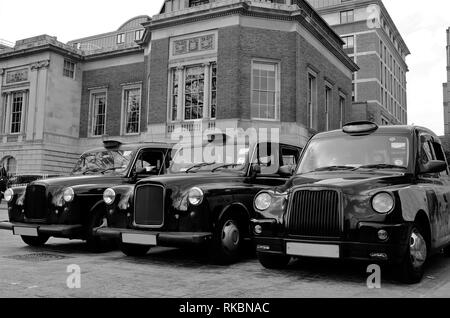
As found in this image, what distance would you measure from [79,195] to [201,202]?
2.67 meters

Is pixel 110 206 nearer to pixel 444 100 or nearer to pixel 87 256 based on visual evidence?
pixel 87 256

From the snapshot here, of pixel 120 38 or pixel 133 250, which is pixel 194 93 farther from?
pixel 120 38

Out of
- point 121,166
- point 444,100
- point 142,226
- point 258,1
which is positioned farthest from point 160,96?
point 444,100

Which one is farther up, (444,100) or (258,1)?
Result: (444,100)

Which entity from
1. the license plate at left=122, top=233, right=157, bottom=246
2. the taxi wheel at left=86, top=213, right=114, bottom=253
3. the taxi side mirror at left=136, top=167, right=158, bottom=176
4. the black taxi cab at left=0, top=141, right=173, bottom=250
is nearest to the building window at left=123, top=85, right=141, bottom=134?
the black taxi cab at left=0, top=141, right=173, bottom=250

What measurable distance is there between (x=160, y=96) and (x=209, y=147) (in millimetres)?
18180

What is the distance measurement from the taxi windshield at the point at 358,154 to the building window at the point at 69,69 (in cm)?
2875

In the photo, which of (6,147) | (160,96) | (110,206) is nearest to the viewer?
(110,206)

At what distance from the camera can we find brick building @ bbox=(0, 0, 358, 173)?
2333cm

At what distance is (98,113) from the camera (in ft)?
108

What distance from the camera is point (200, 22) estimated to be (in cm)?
2434

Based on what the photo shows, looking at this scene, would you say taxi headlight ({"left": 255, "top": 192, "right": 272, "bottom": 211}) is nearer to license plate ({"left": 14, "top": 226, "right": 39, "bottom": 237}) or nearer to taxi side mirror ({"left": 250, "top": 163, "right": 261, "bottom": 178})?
taxi side mirror ({"left": 250, "top": 163, "right": 261, "bottom": 178})

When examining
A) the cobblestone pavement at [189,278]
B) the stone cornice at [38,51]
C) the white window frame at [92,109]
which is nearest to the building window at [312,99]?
the white window frame at [92,109]

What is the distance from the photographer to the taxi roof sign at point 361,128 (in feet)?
21.0
